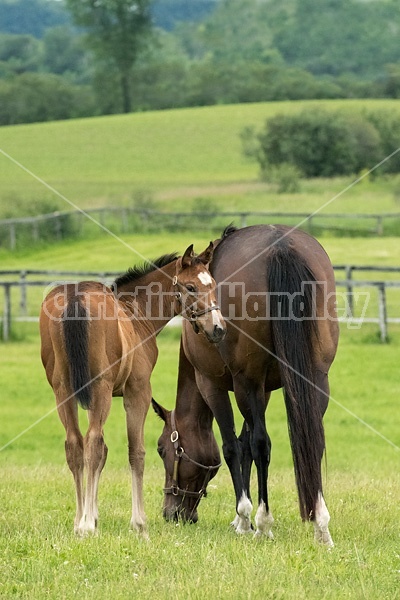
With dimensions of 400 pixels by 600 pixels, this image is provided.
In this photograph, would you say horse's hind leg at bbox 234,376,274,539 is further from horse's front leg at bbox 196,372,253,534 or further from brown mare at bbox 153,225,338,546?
horse's front leg at bbox 196,372,253,534

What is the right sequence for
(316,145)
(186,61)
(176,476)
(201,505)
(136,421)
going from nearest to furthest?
(136,421) < (176,476) < (201,505) < (316,145) < (186,61)

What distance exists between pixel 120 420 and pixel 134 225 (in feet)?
80.2

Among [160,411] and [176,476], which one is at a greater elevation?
[160,411]

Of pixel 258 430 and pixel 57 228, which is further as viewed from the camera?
pixel 57 228

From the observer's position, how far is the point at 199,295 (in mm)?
6629

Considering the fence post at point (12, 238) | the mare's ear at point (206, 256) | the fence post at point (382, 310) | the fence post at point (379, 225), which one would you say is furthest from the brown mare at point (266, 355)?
the fence post at point (379, 225)

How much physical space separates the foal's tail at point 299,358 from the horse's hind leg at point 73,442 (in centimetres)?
145

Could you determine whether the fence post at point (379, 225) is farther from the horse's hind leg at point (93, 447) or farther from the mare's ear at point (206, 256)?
the horse's hind leg at point (93, 447)

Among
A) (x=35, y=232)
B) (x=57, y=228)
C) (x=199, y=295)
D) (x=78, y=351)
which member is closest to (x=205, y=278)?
(x=199, y=295)

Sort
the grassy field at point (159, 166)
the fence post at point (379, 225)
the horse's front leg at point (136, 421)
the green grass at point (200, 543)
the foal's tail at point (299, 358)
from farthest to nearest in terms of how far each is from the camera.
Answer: the grassy field at point (159, 166) → the fence post at point (379, 225) → the horse's front leg at point (136, 421) → the foal's tail at point (299, 358) → the green grass at point (200, 543)

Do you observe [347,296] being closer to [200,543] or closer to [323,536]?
[323,536]

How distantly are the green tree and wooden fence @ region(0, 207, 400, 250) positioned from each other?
4810 cm

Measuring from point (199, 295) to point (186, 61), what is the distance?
106 metres

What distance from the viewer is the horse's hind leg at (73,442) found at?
6762 mm
